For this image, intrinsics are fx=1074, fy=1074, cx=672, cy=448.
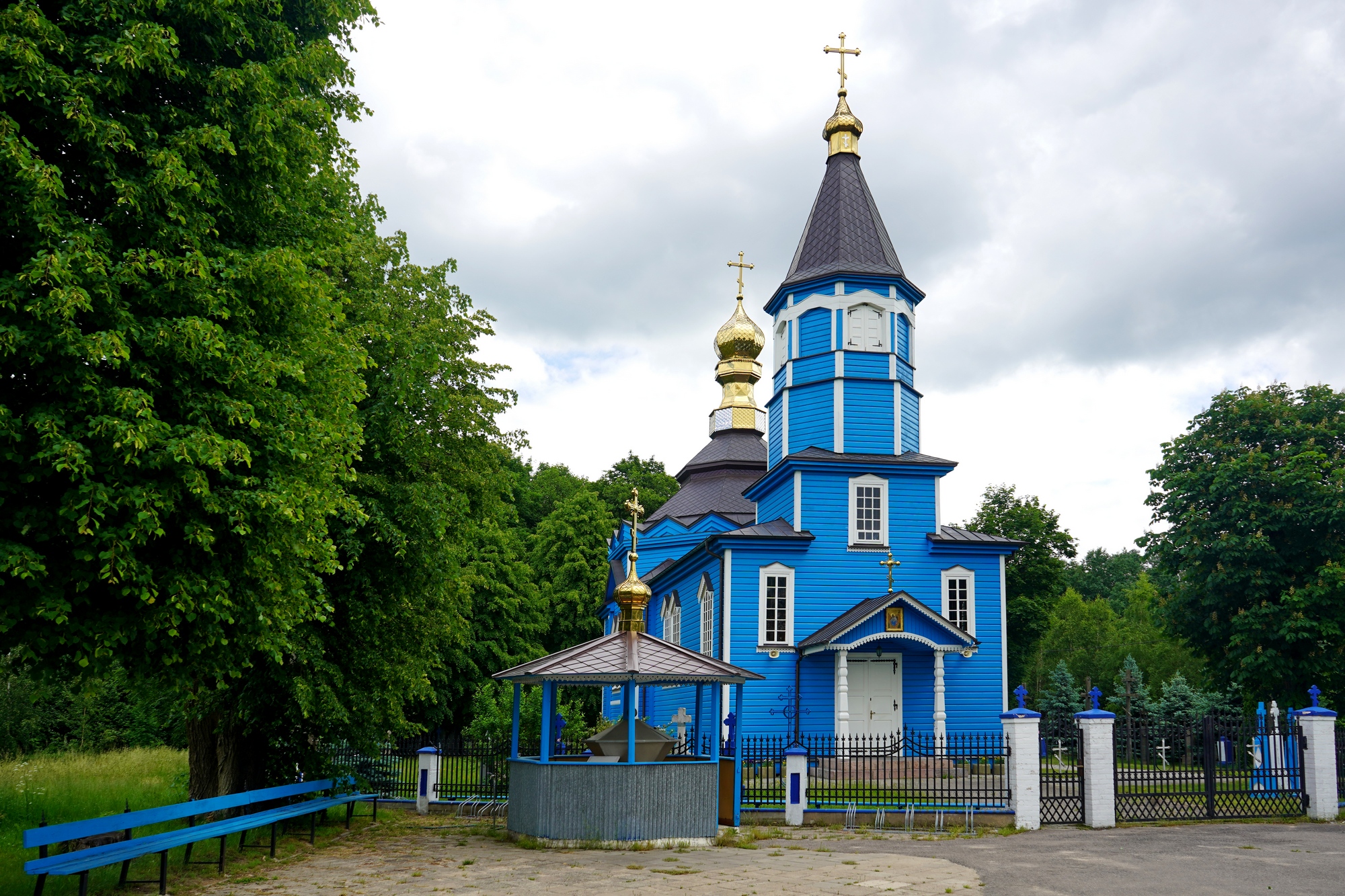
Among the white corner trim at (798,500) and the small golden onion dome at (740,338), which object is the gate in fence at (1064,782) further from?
the small golden onion dome at (740,338)

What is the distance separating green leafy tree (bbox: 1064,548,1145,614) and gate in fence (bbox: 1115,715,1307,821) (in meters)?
51.8

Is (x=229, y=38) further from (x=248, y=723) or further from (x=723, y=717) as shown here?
(x=723, y=717)

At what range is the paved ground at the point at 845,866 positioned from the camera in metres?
9.27

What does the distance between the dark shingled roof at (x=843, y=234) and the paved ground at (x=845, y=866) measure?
43.8 feet

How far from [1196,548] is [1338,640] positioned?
362 centimetres

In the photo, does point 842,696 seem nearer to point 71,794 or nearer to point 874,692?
point 874,692

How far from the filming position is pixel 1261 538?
25.4 meters

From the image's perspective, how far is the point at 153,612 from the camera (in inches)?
310

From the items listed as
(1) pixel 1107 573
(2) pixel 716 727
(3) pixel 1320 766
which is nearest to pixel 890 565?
(3) pixel 1320 766

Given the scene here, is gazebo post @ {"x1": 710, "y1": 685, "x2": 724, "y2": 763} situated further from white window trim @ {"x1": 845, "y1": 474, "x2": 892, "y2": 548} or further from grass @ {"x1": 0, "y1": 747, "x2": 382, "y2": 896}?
white window trim @ {"x1": 845, "y1": 474, "x2": 892, "y2": 548}

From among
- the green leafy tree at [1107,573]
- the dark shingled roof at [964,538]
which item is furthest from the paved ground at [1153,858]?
the green leafy tree at [1107,573]

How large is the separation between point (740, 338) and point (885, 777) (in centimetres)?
2021

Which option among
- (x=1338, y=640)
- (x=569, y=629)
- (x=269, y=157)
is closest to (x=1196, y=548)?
(x=1338, y=640)

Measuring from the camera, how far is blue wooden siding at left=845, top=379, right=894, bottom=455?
22531mm
